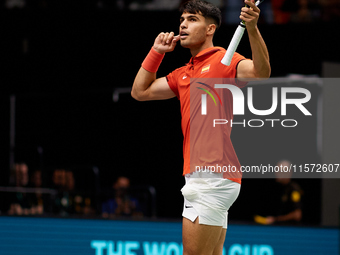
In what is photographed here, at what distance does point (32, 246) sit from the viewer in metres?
5.80

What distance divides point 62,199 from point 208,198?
20.7ft

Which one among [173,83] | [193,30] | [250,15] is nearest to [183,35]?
[193,30]

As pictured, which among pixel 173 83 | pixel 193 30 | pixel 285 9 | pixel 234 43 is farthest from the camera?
pixel 285 9

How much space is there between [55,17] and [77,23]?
452 mm

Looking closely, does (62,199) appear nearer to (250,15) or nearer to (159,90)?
(159,90)

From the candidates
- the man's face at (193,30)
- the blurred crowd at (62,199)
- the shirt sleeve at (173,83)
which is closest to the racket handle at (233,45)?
the man's face at (193,30)

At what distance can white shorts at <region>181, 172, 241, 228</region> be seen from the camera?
294 cm

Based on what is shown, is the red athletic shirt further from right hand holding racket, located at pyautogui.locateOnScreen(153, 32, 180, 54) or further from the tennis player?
right hand holding racket, located at pyautogui.locateOnScreen(153, 32, 180, 54)

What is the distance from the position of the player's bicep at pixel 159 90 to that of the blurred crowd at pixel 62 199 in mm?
5080

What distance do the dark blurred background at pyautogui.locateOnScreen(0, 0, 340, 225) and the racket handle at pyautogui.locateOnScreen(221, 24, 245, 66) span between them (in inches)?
225

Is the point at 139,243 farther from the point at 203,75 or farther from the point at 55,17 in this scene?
the point at 55,17

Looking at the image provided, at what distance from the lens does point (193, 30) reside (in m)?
3.19

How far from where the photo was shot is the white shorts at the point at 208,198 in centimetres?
294

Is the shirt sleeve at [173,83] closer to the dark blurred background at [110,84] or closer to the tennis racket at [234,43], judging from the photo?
the tennis racket at [234,43]
